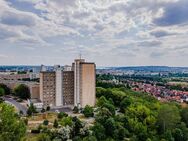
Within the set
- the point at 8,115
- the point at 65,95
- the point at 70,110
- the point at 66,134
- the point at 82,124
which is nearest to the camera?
the point at 8,115

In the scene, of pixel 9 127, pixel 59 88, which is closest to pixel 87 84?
pixel 59 88

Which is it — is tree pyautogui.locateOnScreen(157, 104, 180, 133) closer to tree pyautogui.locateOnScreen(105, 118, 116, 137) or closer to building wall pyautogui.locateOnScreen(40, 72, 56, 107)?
tree pyautogui.locateOnScreen(105, 118, 116, 137)

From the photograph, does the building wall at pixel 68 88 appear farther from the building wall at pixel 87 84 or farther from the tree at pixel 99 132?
the tree at pixel 99 132

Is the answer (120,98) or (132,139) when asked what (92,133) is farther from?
(120,98)

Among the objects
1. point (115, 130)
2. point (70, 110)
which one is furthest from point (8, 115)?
point (70, 110)

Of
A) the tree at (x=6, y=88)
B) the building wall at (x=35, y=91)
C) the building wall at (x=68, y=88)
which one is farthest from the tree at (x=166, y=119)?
the tree at (x=6, y=88)

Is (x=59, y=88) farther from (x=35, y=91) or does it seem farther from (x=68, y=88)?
(x=35, y=91)

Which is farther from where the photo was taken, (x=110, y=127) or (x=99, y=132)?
(x=110, y=127)
